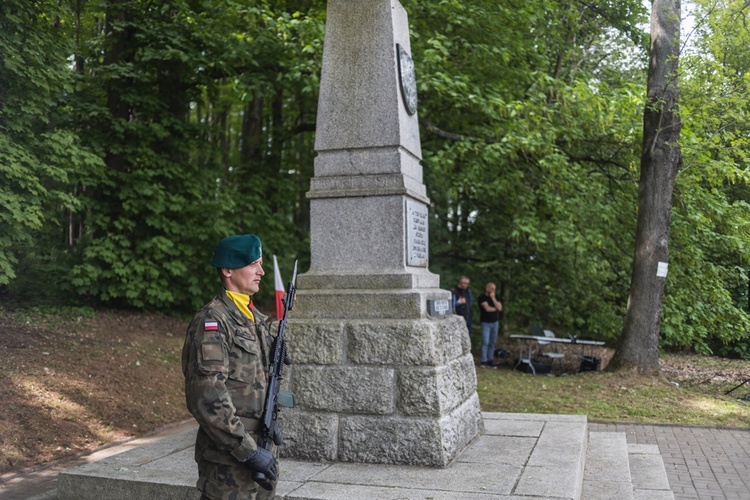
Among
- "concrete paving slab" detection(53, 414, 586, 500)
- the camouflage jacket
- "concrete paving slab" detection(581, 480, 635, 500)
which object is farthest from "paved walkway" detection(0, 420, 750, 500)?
the camouflage jacket

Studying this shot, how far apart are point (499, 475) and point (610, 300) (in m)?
12.1

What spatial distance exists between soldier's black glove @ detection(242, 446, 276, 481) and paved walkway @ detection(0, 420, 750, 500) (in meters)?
3.18

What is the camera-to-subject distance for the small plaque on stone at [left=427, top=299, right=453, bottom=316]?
5.89m

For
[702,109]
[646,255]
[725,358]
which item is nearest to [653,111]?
[702,109]

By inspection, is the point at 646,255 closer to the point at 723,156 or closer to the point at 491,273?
the point at 723,156

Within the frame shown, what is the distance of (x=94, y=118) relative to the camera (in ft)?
48.0

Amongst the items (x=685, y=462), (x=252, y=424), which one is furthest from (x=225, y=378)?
(x=685, y=462)

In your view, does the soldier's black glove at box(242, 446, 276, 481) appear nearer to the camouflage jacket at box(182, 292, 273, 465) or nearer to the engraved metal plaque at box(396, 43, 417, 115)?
the camouflage jacket at box(182, 292, 273, 465)

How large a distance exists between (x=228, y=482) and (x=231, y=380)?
45 centimetres

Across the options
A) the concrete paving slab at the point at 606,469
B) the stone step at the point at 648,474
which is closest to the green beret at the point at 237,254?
the concrete paving slab at the point at 606,469

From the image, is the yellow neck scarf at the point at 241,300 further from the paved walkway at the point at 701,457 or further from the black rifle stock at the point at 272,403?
the paved walkway at the point at 701,457

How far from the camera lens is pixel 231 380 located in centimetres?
345

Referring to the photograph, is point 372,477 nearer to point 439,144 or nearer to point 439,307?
point 439,307

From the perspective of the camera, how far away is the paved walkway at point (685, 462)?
651cm
